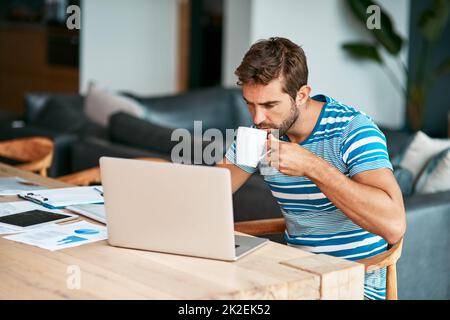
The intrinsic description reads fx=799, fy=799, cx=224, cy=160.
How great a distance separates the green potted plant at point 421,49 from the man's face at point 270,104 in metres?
5.00

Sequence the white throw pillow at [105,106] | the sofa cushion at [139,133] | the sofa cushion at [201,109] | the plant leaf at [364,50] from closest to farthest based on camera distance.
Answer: the sofa cushion at [139,133], the white throw pillow at [105,106], the sofa cushion at [201,109], the plant leaf at [364,50]

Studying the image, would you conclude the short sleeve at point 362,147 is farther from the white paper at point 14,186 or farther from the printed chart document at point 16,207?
the white paper at point 14,186

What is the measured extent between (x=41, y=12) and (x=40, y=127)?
410cm

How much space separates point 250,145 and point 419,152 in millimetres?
1872

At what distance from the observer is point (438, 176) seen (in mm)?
3346

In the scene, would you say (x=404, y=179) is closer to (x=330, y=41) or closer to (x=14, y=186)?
(x=14, y=186)

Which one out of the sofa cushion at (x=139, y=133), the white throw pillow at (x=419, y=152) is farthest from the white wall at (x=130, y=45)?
the white throw pillow at (x=419, y=152)

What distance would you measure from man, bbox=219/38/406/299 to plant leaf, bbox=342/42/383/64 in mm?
4984

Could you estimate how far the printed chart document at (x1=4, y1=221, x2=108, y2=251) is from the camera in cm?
198

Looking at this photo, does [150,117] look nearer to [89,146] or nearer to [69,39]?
[89,146]

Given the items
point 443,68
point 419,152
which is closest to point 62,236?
point 419,152

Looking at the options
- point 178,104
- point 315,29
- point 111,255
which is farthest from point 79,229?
point 315,29

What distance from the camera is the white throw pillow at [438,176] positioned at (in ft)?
10.9

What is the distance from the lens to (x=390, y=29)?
714cm
